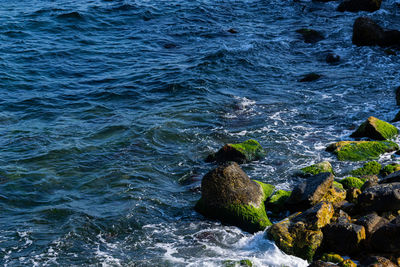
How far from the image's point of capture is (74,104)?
18656 millimetres

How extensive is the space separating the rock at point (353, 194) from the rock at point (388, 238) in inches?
77.9

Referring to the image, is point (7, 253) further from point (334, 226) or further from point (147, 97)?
point (147, 97)

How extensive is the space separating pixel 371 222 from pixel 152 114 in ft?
33.3

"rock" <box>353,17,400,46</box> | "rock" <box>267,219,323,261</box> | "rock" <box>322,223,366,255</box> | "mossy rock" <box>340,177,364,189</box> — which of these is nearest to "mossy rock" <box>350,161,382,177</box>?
"mossy rock" <box>340,177,364,189</box>

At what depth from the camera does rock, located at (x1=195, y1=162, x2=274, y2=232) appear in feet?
36.2

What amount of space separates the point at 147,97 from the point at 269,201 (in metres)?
9.34

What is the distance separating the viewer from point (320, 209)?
1013 cm

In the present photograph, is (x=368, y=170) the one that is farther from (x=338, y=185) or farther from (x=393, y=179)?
(x=338, y=185)

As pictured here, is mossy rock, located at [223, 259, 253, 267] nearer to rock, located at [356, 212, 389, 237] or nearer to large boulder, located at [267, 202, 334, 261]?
large boulder, located at [267, 202, 334, 261]

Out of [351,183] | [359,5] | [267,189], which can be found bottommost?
[267,189]

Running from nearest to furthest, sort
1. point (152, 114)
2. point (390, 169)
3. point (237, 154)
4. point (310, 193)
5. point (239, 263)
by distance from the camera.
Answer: point (239, 263), point (310, 193), point (390, 169), point (237, 154), point (152, 114)

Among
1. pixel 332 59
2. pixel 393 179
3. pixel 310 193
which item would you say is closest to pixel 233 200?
pixel 310 193

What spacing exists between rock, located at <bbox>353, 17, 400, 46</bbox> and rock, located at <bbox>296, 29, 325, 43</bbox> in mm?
2524

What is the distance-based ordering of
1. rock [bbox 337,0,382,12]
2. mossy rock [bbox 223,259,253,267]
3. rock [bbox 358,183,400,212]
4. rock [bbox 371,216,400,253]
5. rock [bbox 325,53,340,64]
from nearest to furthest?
rock [bbox 371,216,400,253] < mossy rock [bbox 223,259,253,267] < rock [bbox 358,183,400,212] < rock [bbox 325,53,340,64] < rock [bbox 337,0,382,12]
